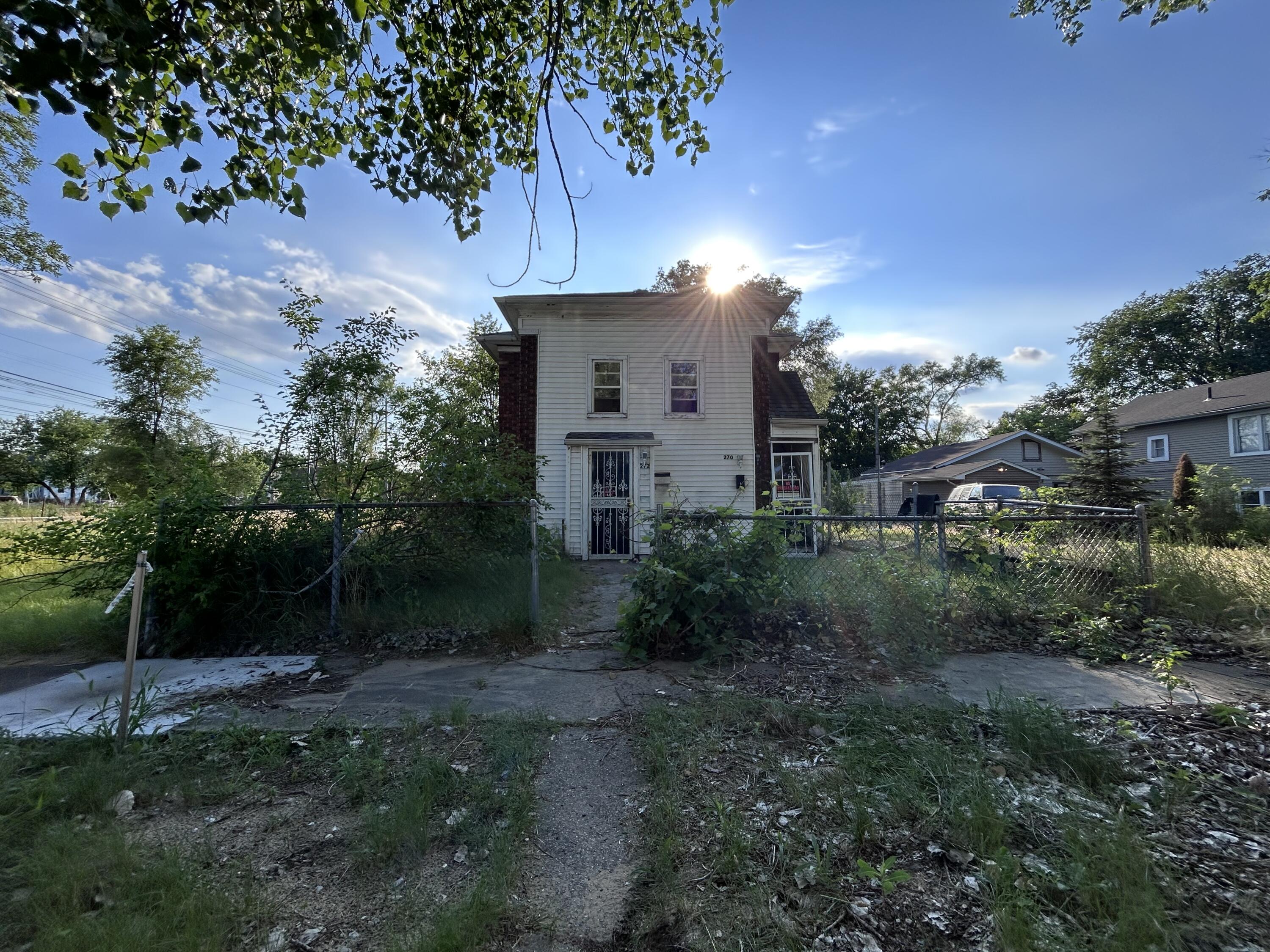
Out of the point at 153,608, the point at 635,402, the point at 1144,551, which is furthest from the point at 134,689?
the point at 1144,551

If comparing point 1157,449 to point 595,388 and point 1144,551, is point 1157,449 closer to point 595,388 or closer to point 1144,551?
point 1144,551

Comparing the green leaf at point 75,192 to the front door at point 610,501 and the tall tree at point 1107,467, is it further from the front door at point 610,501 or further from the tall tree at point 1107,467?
the tall tree at point 1107,467

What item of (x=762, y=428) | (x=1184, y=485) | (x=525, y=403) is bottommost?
(x=1184, y=485)

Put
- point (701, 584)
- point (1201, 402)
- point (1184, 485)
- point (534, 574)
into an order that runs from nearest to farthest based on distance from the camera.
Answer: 1. point (701, 584)
2. point (534, 574)
3. point (1184, 485)
4. point (1201, 402)

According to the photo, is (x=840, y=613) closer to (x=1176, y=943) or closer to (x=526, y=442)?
(x=1176, y=943)

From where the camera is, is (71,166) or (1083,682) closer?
→ (71,166)

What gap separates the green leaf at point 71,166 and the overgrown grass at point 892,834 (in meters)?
4.19

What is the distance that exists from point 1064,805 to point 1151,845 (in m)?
0.30

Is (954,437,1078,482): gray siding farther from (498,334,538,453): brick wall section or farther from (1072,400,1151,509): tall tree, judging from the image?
(498,334,538,453): brick wall section

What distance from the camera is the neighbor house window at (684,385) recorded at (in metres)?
11.9

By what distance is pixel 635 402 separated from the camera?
461 inches

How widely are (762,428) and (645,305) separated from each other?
3.69m

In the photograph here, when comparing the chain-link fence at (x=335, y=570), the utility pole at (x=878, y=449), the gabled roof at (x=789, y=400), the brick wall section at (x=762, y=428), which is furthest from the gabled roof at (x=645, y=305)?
the utility pole at (x=878, y=449)

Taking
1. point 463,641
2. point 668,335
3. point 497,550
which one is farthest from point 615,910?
point 668,335
